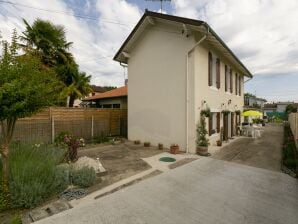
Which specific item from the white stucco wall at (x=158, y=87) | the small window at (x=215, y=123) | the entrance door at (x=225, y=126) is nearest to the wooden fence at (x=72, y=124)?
the white stucco wall at (x=158, y=87)

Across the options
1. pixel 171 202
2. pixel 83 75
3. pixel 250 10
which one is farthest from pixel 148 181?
pixel 83 75

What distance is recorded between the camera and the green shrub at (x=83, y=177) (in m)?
4.97

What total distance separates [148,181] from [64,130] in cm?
696

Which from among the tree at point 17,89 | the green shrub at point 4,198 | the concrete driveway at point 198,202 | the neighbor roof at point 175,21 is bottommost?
the concrete driveway at point 198,202

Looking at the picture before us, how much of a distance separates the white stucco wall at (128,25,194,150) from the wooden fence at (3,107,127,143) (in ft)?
4.81

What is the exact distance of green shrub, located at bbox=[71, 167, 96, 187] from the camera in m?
4.97

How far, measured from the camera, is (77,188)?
4852mm

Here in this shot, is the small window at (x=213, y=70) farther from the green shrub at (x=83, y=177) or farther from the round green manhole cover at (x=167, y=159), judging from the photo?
the green shrub at (x=83, y=177)

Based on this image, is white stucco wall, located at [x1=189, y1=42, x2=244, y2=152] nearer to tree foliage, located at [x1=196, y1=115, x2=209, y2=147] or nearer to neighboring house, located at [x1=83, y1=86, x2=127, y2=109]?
tree foliage, located at [x1=196, y1=115, x2=209, y2=147]

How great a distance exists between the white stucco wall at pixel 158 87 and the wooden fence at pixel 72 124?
1465 millimetres

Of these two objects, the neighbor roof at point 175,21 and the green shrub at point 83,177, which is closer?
the green shrub at point 83,177

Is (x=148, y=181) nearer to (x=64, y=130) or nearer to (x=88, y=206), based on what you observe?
(x=88, y=206)

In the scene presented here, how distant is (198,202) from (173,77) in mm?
6648

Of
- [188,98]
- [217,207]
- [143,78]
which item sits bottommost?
[217,207]
